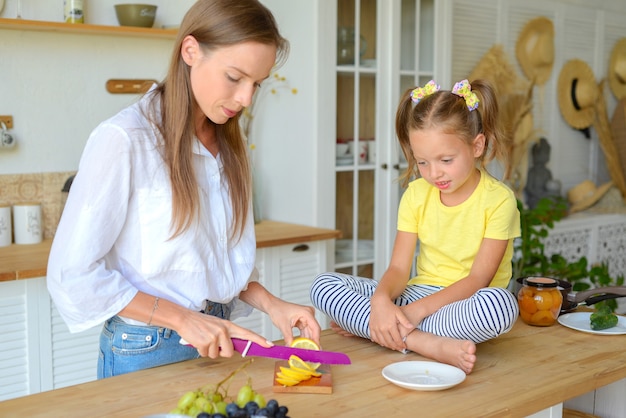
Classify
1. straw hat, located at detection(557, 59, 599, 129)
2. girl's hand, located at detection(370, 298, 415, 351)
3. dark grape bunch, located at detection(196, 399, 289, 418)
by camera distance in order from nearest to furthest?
1. dark grape bunch, located at detection(196, 399, 289, 418)
2. girl's hand, located at detection(370, 298, 415, 351)
3. straw hat, located at detection(557, 59, 599, 129)

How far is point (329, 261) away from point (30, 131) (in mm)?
1366

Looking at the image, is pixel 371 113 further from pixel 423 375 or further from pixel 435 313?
pixel 423 375

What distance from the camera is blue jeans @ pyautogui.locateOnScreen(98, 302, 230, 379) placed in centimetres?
155

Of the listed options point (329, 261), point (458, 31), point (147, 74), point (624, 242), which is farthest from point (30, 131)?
point (624, 242)

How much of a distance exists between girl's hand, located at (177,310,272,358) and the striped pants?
0.41 metres

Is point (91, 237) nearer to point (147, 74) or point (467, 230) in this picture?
point (467, 230)

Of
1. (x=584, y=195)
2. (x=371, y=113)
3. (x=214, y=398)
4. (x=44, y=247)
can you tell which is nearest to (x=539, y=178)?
(x=584, y=195)

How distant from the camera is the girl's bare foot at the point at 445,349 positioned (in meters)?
1.54

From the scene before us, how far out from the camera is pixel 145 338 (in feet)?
5.08

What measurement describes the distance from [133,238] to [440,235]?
2.75 feet

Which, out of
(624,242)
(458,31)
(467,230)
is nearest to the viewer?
(467,230)

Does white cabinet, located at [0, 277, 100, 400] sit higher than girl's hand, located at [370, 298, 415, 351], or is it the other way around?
girl's hand, located at [370, 298, 415, 351]

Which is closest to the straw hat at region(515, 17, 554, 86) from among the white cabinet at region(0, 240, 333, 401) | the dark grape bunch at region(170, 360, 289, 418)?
the white cabinet at region(0, 240, 333, 401)

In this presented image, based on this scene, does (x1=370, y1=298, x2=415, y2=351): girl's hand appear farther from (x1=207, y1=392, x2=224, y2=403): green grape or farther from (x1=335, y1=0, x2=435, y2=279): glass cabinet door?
(x1=335, y1=0, x2=435, y2=279): glass cabinet door
